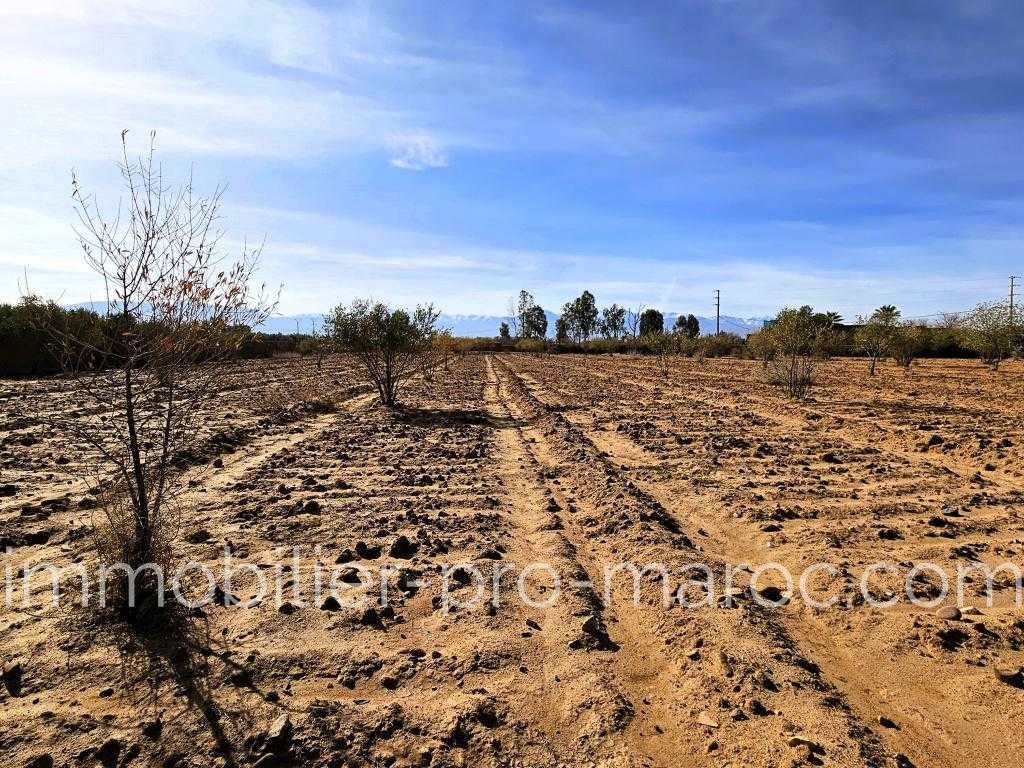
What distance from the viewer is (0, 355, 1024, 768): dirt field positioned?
2547 millimetres

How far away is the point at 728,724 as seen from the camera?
2.64 m

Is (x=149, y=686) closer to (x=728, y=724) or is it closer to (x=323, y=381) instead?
(x=728, y=724)

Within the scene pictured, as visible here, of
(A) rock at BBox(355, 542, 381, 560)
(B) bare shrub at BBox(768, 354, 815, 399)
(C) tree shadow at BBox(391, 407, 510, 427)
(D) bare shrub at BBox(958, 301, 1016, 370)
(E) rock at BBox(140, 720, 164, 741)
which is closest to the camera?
(E) rock at BBox(140, 720, 164, 741)

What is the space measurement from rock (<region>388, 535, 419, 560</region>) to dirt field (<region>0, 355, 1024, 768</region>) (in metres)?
0.02

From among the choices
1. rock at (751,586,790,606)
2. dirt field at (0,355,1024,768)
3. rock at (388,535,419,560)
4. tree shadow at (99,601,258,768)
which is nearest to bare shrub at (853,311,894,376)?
dirt field at (0,355,1024,768)

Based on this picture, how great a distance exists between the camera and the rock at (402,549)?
457 centimetres

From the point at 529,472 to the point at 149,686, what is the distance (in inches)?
201

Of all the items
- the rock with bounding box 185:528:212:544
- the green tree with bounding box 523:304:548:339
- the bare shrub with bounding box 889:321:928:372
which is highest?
the green tree with bounding box 523:304:548:339

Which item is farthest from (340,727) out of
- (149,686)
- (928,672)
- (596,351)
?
(596,351)

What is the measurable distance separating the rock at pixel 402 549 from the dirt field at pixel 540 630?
2 cm

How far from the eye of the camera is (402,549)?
15.1 ft

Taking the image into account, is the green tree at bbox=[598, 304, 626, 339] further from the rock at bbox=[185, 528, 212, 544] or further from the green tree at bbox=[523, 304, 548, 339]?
the rock at bbox=[185, 528, 212, 544]

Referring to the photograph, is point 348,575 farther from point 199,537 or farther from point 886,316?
point 886,316

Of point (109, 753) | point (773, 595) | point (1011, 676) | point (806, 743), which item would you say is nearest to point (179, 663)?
point (109, 753)
